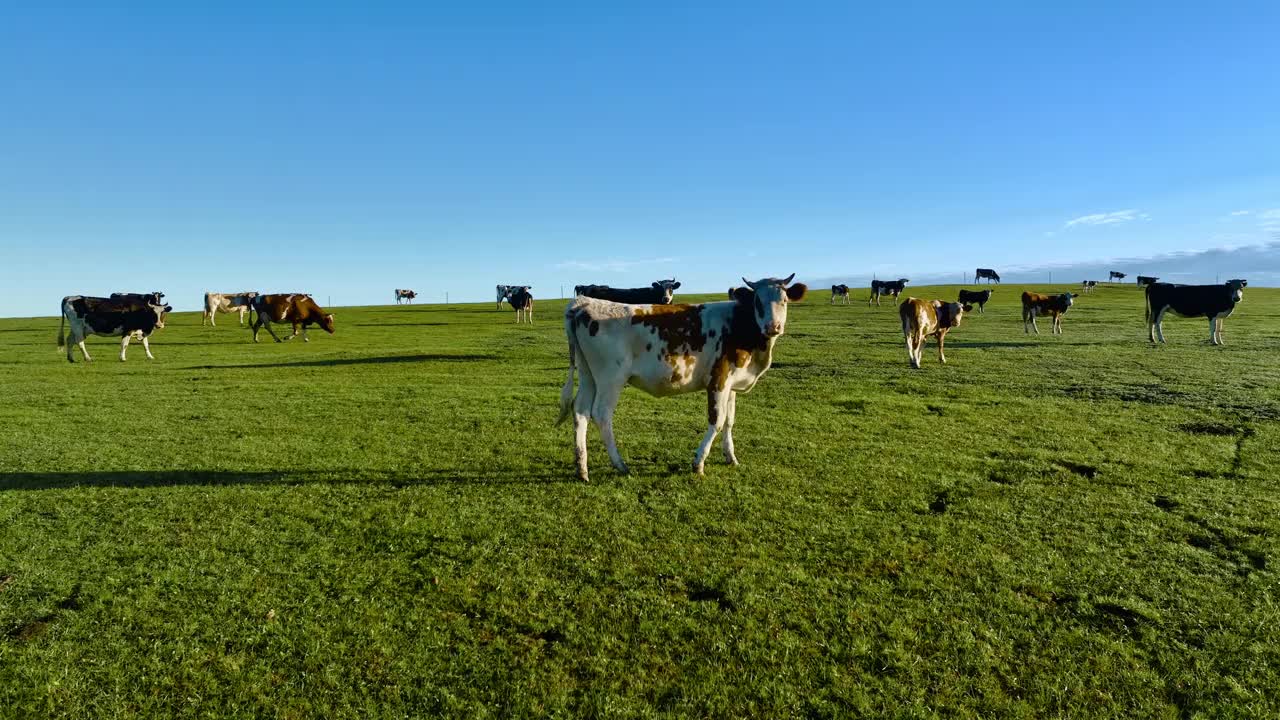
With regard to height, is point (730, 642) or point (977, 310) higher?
point (977, 310)

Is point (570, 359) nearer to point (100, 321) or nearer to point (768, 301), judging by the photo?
point (768, 301)

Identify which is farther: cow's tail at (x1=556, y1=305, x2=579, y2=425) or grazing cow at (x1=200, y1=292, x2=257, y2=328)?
grazing cow at (x1=200, y1=292, x2=257, y2=328)

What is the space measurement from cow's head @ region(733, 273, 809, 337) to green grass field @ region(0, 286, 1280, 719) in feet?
5.66

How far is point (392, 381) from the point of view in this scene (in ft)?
46.1

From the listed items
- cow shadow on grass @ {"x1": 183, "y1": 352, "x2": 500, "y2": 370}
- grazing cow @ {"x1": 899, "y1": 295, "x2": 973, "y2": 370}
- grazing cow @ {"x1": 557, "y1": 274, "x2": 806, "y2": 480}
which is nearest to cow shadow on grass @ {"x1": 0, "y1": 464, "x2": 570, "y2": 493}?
grazing cow @ {"x1": 557, "y1": 274, "x2": 806, "y2": 480}

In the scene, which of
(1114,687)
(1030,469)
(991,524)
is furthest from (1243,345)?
(1114,687)

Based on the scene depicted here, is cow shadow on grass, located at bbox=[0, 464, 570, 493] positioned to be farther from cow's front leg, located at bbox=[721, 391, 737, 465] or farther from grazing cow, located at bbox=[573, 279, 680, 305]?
grazing cow, located at bbox=[573, 279, 680, 305]

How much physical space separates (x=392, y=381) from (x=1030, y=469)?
41.4 feet

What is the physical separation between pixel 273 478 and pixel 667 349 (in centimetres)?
473

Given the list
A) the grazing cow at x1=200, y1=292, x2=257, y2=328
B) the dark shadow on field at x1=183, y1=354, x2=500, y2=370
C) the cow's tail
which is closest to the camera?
the cow's tail

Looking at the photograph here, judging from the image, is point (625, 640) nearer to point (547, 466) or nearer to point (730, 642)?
point (730, 642)

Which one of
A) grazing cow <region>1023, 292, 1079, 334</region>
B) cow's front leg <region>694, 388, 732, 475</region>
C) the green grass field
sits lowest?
the green grass field

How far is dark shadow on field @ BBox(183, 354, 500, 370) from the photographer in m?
17.0

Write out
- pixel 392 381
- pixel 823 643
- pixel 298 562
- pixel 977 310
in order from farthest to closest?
pixel 977 310
pixel 392 381
pixel 298 562
pixel 823 643
